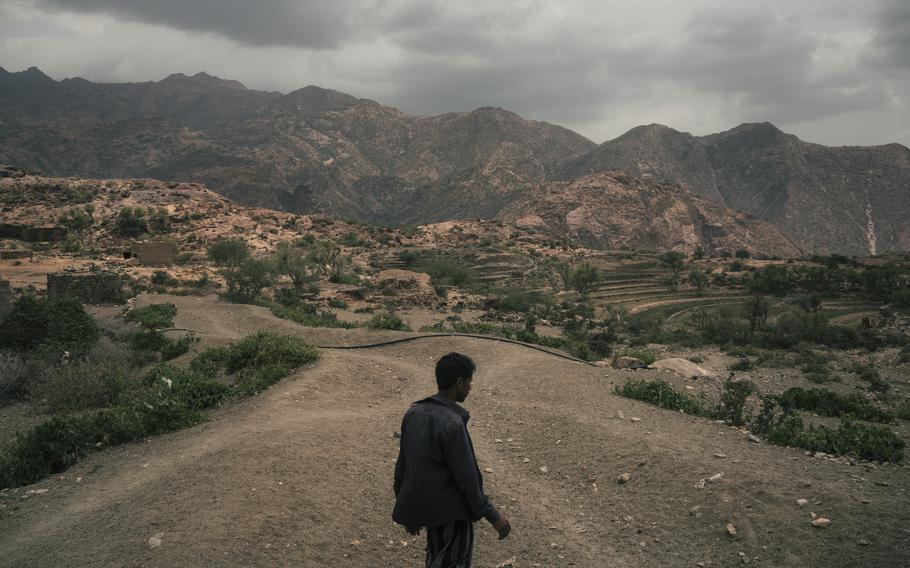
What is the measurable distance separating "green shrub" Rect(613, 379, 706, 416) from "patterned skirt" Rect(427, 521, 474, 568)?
7050 mm

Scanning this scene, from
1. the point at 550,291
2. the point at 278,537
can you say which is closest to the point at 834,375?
the point at 278,537

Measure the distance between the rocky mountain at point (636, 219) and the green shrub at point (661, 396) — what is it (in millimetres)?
77378

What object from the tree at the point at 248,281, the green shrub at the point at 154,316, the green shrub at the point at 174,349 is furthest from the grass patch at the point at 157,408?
the tree at the point at 248,281

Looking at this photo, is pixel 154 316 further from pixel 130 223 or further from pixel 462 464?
pixel 130 223

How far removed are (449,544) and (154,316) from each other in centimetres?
1787

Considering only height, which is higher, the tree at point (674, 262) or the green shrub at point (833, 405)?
the tree at point (674, 262)

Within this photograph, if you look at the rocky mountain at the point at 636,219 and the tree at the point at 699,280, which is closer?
the tree at the point at 699,280

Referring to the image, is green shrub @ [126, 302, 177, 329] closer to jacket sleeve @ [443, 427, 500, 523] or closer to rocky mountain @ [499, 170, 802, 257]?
jacket sleeve @ [443, 427, 500, 523]

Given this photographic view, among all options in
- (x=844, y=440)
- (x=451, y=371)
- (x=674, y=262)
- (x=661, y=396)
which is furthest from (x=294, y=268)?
(x=674, y=262)

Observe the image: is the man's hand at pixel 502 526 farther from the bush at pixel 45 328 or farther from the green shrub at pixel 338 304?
the green shrub at pixel 338 304

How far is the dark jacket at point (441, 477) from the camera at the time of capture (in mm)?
3504

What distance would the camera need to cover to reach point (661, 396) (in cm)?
1012

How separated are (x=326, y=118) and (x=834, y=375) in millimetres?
153474

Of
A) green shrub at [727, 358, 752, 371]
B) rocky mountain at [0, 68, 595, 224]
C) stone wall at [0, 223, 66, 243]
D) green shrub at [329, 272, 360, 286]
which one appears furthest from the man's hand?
rocky mountain at [0, 68, 595, 224]
